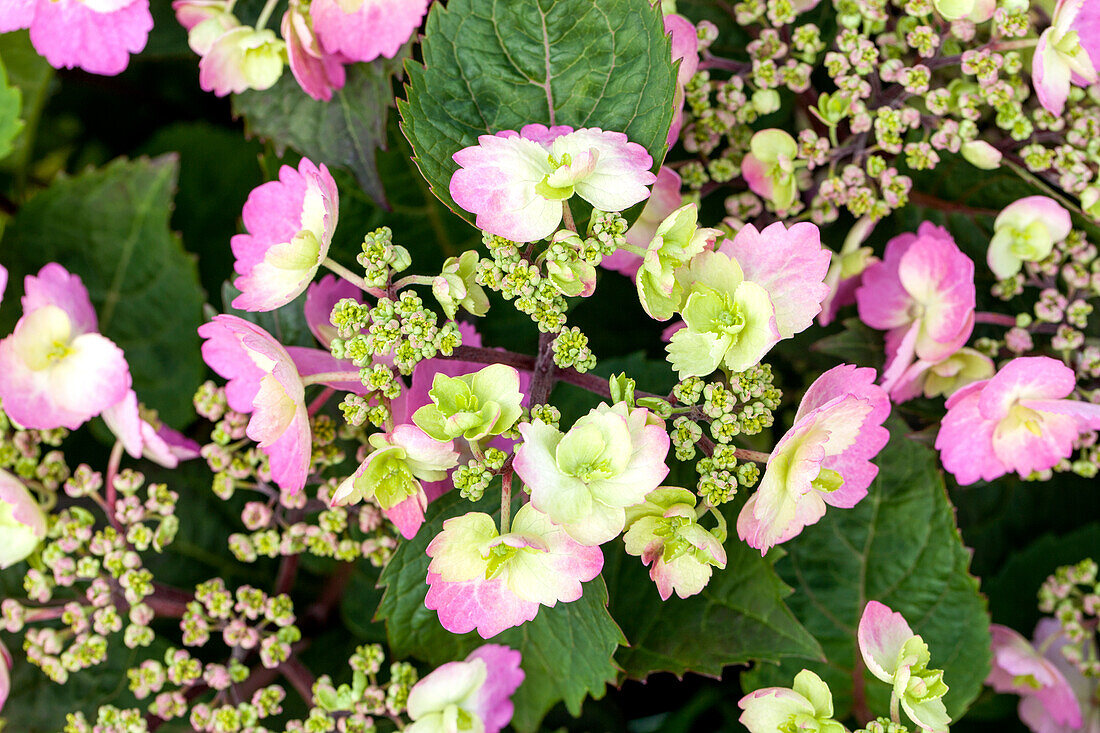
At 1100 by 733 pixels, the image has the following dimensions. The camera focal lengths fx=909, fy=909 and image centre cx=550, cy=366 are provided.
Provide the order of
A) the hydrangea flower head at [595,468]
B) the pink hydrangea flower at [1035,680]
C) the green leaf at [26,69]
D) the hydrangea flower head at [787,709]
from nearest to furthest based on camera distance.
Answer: the hydrangea flower head at [595,468], the hydrangea flower head at [787,709], the pink hydrangea flower at [1035,680], the green leaf at [26,69]

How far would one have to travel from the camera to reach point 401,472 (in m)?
0.59

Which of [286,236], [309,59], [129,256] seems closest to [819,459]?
[286,236]

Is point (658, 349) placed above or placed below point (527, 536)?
below

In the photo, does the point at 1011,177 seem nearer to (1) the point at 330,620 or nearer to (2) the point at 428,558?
(2) the point at 428,558

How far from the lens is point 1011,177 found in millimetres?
879

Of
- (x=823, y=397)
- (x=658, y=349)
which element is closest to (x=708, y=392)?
(x=823, y=397)

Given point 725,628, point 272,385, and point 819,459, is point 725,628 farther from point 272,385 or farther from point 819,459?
point 272,385

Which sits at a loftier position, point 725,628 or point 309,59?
point 309,59

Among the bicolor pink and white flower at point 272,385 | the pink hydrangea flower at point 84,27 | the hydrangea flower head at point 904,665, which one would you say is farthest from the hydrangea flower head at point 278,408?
the hydrangea flower head at point 904,665

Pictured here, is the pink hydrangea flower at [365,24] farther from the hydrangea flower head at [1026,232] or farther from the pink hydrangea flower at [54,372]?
the hydrangea flower head at [1026,232]

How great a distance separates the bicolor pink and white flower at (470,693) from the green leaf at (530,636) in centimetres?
2

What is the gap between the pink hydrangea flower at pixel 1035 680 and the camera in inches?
34.6

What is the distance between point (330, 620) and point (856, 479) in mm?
634

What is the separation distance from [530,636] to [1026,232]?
1.85ft
